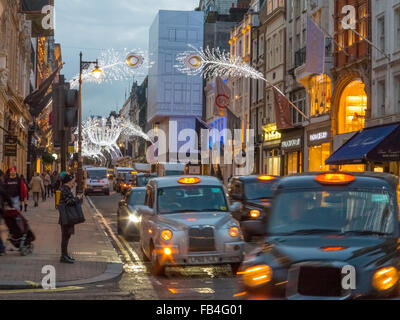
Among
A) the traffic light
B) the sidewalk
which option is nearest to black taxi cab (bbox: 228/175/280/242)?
the sidewalk

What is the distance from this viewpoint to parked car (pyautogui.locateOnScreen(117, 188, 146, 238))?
65.0 ft

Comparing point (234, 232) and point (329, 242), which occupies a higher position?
point (329, 242)

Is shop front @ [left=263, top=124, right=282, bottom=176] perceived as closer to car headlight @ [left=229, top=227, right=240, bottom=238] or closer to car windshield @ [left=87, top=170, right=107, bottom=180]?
car windshield @ [left=87, top=170, right=107, bottom=180]

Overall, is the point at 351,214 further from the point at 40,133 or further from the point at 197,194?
the point at 40,133

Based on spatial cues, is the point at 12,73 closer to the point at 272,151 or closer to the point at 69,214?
the point at 272,151

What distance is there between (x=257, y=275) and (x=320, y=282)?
716 mm

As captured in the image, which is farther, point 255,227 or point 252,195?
point 252,195

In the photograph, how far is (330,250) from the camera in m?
6.71

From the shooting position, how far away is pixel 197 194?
45.9 ft

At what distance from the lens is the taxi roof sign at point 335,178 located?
25.7ft

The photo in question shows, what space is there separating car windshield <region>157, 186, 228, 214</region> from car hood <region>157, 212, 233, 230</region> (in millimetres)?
290

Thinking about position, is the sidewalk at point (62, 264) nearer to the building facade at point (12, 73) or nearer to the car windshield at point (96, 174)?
the building facade at point (12, 73)

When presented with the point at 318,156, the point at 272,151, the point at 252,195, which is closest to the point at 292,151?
the point at 318,156

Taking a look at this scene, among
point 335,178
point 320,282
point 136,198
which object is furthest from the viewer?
point 136,198
